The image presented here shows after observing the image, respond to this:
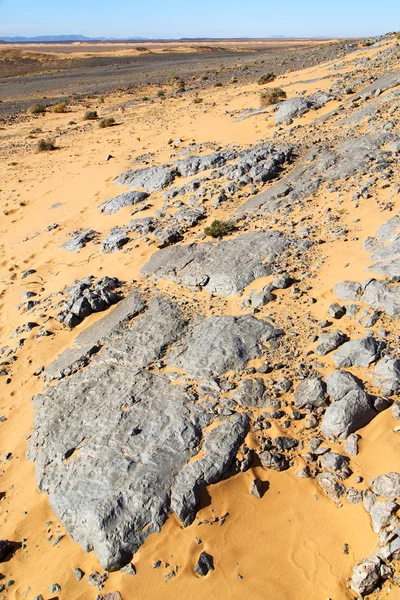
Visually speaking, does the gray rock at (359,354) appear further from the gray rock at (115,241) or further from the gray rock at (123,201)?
the gray rock at (123,201)

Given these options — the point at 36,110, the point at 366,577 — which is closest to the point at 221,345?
the point at 366,577

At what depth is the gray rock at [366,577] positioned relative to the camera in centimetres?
331

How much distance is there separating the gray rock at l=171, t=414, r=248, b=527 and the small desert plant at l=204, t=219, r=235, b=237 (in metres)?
4.58

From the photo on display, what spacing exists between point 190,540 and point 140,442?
45.4 inches

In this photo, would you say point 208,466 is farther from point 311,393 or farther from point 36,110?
point 36,110

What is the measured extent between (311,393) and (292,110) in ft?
38.7

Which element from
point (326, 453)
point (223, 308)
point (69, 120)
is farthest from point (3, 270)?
point (69, 120)

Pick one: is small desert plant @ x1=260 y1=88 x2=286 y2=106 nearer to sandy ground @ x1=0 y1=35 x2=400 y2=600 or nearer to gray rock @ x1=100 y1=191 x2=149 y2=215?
gray rock @ x1=100 y1=191 x2=149 y2=215

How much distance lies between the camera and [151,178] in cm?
1230

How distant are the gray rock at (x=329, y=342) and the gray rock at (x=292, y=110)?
34.1ft

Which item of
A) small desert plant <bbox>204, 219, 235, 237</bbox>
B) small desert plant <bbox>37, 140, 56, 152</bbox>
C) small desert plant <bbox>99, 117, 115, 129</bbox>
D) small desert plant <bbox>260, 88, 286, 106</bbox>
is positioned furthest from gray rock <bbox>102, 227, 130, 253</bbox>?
small desert plant <bbox>99, 117, 115, 129</bbox>

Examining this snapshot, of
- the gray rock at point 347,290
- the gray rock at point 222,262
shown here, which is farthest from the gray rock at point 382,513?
the gray rock at point 222,262

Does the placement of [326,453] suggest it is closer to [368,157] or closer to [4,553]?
[4,553]

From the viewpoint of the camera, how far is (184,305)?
6730 millimetres
